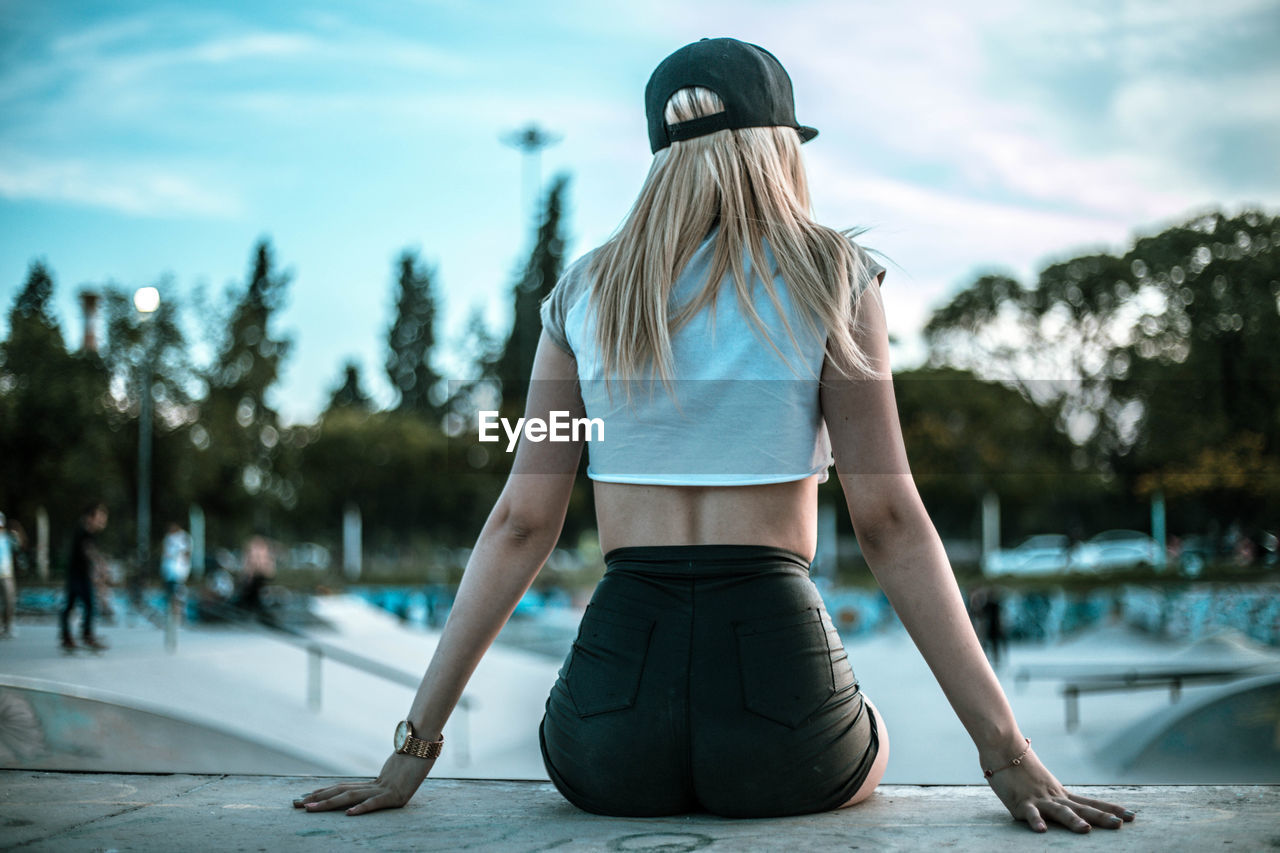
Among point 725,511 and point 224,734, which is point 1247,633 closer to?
point 224,734

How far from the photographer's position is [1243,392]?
12.3 meters

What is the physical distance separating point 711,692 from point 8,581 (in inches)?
458

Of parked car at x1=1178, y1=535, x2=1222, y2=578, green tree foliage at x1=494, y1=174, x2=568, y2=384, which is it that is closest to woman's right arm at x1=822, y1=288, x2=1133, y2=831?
parked car at x1=1178, y1=535, x2=1222, y2=578

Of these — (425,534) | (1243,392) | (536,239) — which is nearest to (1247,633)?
(1243,392)

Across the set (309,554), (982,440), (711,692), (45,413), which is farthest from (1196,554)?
(309,554)

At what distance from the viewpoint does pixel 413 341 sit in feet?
160

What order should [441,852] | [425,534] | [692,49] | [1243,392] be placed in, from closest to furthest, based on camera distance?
[441,852], [692,49], [1243,392], [425,534]

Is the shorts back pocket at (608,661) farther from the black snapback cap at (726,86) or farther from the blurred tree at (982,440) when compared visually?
the blurred tree at (982,440)

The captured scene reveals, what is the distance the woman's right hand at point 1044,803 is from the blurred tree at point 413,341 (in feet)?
157

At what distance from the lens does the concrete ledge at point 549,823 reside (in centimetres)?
145

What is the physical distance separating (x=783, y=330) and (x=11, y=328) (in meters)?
5.79

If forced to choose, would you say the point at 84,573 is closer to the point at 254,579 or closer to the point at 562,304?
the point at 254,579

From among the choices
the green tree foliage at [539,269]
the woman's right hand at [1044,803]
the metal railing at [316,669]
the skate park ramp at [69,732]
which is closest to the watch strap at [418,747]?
the skate park ramp at [69,732]

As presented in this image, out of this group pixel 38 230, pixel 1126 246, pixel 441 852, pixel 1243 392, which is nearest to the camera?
pixel 441 852
